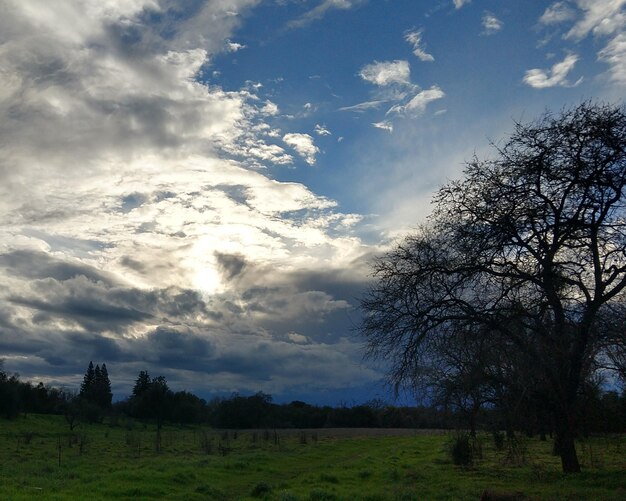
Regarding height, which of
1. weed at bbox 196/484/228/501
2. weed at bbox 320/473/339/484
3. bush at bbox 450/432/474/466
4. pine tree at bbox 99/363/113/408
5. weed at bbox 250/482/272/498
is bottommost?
weed at bbox 196/484/228/501

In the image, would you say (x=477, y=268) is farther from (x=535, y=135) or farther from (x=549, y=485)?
(x=549, y=485)

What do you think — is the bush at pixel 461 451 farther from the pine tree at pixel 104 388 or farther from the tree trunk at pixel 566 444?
the pine tree at pixel 104 388

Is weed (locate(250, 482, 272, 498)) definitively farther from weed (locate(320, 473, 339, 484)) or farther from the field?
weed (locate(320, 473, 339, 484))

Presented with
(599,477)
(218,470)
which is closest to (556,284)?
(599,477)

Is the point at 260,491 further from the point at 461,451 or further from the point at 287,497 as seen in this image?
the point at 461,451

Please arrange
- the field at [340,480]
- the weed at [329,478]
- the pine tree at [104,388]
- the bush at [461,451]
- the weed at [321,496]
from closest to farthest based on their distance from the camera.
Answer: the field at [340,480] → the weed at [321,496] → the weed at [329,478] → the bush at [461,451] → the pine tree at [104,388]

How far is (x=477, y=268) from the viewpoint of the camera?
62.3 feet

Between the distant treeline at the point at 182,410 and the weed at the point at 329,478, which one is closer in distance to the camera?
the weed at the point at 329,478

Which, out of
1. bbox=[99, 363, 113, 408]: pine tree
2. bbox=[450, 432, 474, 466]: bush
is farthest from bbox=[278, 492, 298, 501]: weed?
bbox=[99, 363, 113, 408]: pine tree

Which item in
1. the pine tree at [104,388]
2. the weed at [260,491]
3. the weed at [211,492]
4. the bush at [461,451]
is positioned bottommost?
the weed at [211,492]

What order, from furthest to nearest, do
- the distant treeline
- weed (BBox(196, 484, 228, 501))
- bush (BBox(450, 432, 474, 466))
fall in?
the distant treeline, bush (BBox(450, 432, 474, 466)), weed (BBox(196, 484, 228, 501))

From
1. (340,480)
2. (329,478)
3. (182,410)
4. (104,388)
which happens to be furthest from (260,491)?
(104,388)

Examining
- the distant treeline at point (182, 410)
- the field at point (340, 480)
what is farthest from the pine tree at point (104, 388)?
the field at point (340, 480)

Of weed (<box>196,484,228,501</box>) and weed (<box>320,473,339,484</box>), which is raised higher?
weed (<box>320,473,339,484</box>)
